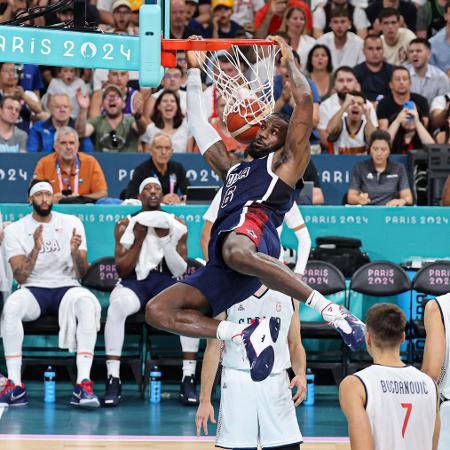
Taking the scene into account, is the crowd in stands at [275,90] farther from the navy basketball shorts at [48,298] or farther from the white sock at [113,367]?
the white sock at [113,367]

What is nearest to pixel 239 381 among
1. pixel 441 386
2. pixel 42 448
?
pixel 441 386

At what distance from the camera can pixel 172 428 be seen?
32.9ft

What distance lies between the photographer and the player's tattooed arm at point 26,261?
11297 mm

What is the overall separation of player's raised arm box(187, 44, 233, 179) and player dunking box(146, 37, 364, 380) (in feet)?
0.83

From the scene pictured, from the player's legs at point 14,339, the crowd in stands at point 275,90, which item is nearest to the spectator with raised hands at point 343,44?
the crowd in stands at point 275,90

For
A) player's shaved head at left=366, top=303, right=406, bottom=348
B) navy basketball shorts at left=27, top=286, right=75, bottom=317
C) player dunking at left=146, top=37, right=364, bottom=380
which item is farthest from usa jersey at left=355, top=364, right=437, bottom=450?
navy basketball shorts at left=27, top=286, right=75, bottom=317

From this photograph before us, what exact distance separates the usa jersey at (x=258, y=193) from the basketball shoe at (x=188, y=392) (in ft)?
15.4

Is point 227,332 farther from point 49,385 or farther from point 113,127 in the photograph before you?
point 113,127

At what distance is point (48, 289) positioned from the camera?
1141cm

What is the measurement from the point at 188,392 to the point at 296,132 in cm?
503

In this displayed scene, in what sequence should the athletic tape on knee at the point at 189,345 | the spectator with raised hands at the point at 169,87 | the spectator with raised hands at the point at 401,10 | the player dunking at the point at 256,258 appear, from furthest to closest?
the spectator with raised hands at the point at 401,10 → the spectator with raised hands at the point at 169,87 → the athletic tape on knee at the point at 189,345 → the player dunking at the point at 256,258

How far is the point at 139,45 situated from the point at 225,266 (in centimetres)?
135

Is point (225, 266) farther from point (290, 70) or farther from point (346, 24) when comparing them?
point (346, 24)

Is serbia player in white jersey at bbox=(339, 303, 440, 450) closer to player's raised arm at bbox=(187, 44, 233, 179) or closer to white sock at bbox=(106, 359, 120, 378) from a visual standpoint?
player's raised arm at bbox=(187, 44, 233, 179)
